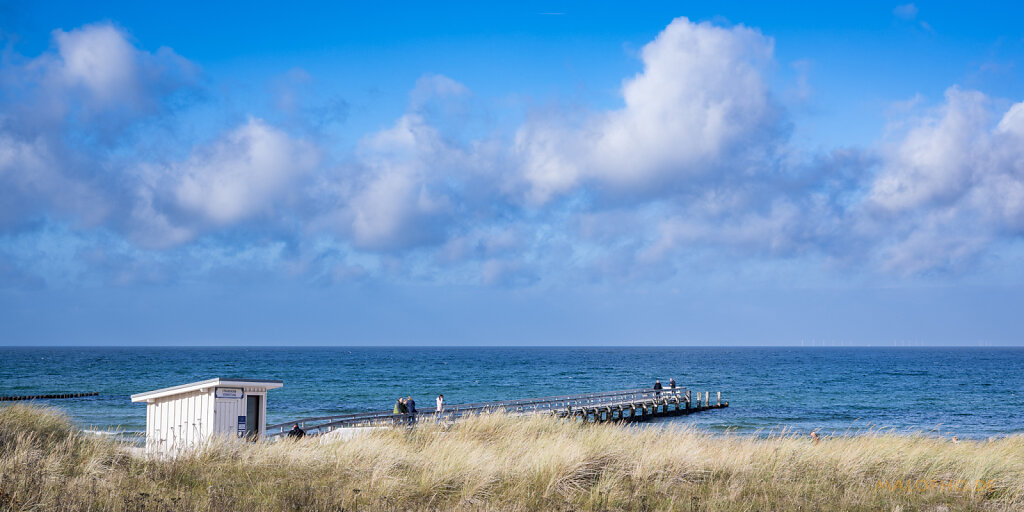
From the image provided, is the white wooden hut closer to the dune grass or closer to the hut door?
the hut door

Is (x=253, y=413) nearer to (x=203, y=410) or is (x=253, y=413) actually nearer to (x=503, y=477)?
(x=203, y=410)

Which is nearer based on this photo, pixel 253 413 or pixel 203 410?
pixel 203 410

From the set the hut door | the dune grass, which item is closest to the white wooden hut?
the hut door

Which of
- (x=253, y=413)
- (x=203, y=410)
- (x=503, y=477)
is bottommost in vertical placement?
(x=503, y=477)

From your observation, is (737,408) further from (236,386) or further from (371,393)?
(236,386)

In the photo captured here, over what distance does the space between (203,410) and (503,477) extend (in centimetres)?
839

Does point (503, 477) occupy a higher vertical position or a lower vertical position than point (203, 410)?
lower

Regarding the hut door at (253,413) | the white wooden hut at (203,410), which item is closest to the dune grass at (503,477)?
the white wooden hut at (203,410)

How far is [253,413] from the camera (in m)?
18.3

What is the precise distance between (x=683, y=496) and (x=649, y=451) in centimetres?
275

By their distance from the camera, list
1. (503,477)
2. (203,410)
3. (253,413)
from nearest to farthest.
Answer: (503,477), (203,410), (253,413)

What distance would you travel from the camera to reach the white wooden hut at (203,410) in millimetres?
16656

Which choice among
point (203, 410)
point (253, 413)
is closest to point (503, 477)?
point (203, 410)

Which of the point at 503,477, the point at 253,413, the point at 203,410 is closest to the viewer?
the point at 503,477
